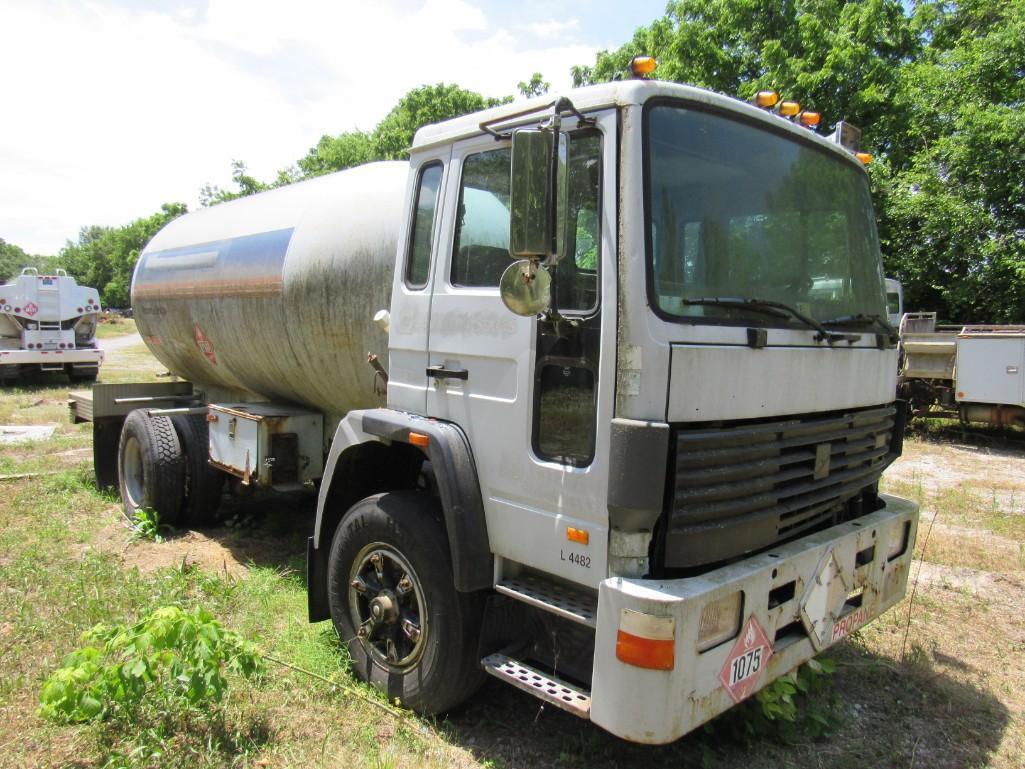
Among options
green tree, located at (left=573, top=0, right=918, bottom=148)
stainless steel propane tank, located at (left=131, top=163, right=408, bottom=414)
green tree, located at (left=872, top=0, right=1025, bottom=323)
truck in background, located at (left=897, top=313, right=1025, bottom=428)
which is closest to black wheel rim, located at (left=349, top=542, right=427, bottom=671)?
stainless steel propane tank, located at (left=131, top=163, right=408, bottom=414)

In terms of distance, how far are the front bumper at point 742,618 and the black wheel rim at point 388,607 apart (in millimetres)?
1057

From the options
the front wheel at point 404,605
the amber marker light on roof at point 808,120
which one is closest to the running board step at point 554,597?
the front wheel at point 404,605

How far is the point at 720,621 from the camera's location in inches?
100

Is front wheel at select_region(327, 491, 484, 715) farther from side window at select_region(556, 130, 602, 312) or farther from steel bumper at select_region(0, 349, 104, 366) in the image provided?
steel bumper at select_region(0, 349, 104, 366)

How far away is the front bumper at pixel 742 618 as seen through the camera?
2395 millimetres

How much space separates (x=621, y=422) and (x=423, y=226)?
5.12 feet

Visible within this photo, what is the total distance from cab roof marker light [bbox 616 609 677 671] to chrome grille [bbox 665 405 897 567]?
25 cm

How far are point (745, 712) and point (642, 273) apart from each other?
2.01 metres

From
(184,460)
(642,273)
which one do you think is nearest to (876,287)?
(642,273)

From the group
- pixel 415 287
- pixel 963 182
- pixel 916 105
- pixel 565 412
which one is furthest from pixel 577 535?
pixel 916 105

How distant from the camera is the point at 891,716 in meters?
3.53

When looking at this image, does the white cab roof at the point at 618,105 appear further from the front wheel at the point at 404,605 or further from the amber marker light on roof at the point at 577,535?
the front wheel at the point at 404,605

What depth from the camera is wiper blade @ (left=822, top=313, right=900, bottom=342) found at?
315 cm

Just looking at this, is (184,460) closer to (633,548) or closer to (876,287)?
(633,548)
